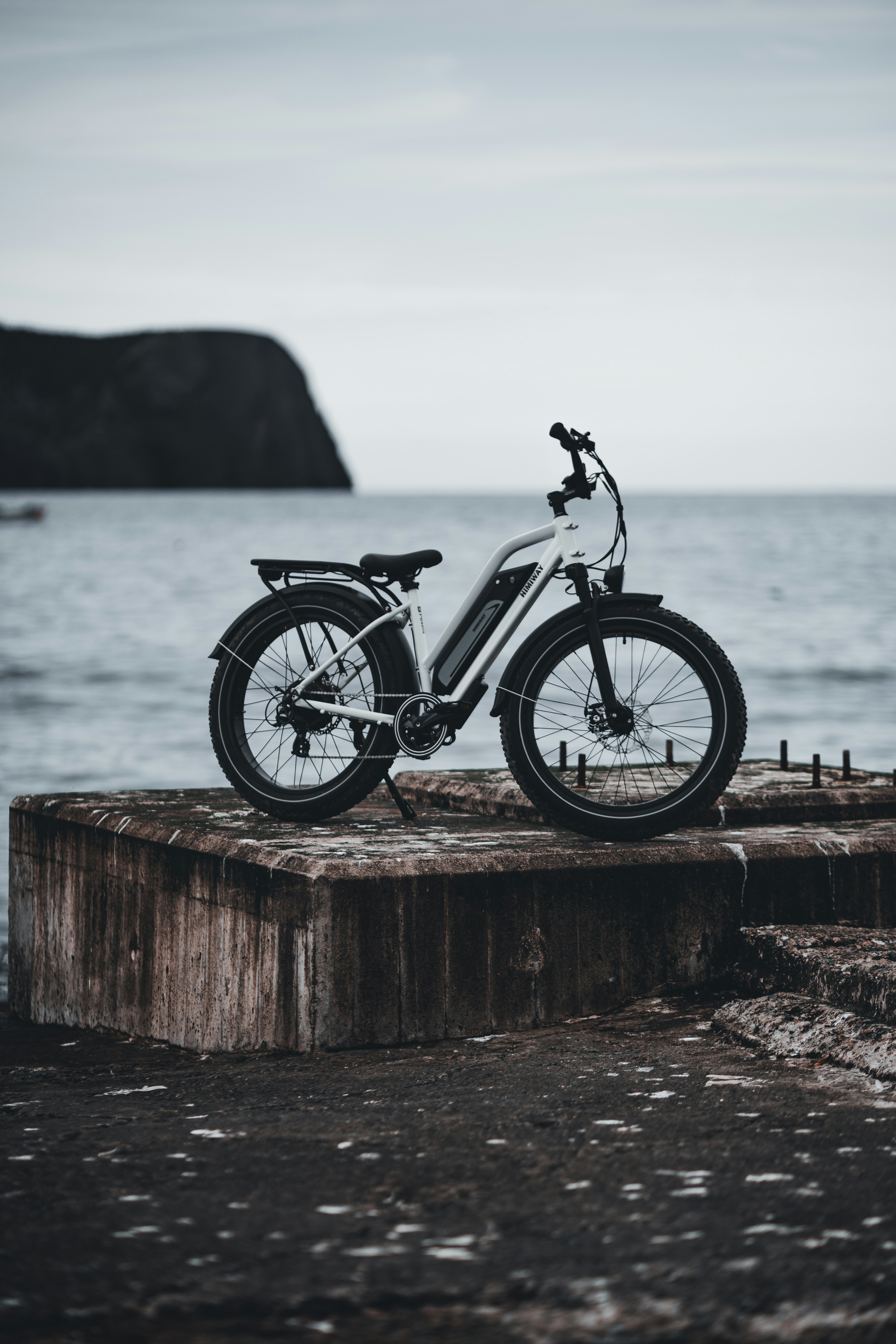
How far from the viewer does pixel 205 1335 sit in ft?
7.23

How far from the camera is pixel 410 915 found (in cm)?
425

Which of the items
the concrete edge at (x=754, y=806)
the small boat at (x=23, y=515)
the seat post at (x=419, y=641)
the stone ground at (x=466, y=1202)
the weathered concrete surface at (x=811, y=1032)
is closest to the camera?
the stone ground at (x=466, y=1202)

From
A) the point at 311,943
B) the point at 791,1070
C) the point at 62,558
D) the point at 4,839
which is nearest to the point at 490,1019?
the point at 311,943

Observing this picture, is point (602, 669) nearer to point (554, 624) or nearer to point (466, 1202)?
point (554, 624)

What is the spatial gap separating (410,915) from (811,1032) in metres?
1.19

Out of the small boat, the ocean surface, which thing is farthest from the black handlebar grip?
the small boat

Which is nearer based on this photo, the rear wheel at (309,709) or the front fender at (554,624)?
the front fender at (554,624)

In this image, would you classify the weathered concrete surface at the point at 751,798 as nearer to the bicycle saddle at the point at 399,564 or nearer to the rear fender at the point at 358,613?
the rear fender at the point at 358,613

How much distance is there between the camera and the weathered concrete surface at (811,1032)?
3676mm

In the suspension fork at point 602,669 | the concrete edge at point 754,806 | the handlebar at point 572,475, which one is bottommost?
the concrete edge at point 754,806

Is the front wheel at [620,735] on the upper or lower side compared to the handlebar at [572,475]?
lower

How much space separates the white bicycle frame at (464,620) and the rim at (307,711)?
30 millimetres

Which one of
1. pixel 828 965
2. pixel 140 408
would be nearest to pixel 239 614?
pixel 828 965

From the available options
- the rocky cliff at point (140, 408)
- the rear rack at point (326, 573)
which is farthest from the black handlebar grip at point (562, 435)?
the rocky cliff at point (140, 408)
